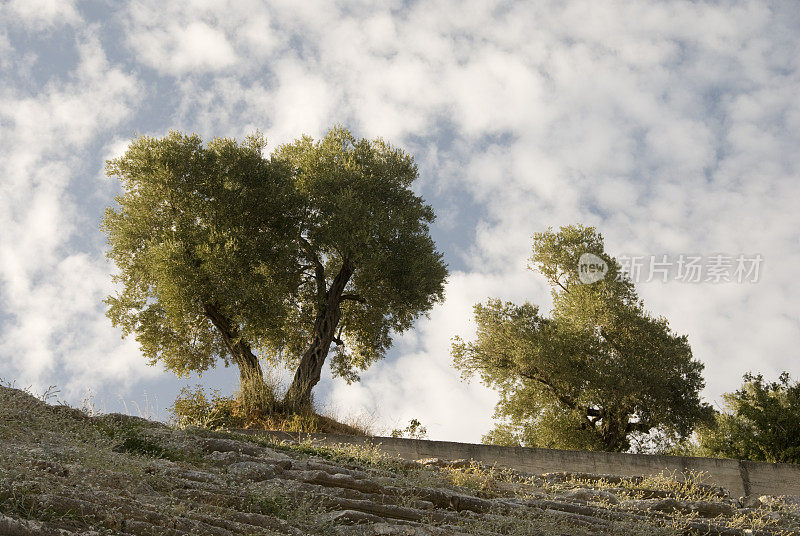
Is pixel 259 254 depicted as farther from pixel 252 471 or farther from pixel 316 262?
pixel 252 471

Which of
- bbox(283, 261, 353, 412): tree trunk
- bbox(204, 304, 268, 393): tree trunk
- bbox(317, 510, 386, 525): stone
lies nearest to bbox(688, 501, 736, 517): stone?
bbox(317, 510, 386, 525): stone

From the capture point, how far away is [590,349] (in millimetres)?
21906

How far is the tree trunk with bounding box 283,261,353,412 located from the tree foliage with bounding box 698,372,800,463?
1321 centimetres

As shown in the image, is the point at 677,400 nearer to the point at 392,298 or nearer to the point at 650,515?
the point at 392,298

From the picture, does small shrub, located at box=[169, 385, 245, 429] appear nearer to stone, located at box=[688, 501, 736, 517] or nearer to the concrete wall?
the concrete wall

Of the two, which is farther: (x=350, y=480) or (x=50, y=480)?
(x=350, y=480)

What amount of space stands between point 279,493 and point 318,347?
38.4 ft

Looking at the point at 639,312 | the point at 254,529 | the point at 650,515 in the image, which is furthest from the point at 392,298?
the point at 254,529

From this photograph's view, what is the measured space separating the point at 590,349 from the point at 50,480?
1877 centimetres

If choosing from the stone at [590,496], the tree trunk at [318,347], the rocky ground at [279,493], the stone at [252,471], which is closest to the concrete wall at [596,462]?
the rocky ground at [279,493]

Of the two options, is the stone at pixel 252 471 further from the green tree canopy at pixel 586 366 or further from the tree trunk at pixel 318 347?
the green tree canopy at pixel 586 366

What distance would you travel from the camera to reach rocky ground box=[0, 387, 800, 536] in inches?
210

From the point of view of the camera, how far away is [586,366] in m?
21.7

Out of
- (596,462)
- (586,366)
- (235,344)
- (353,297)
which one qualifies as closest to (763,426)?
(586,366)
